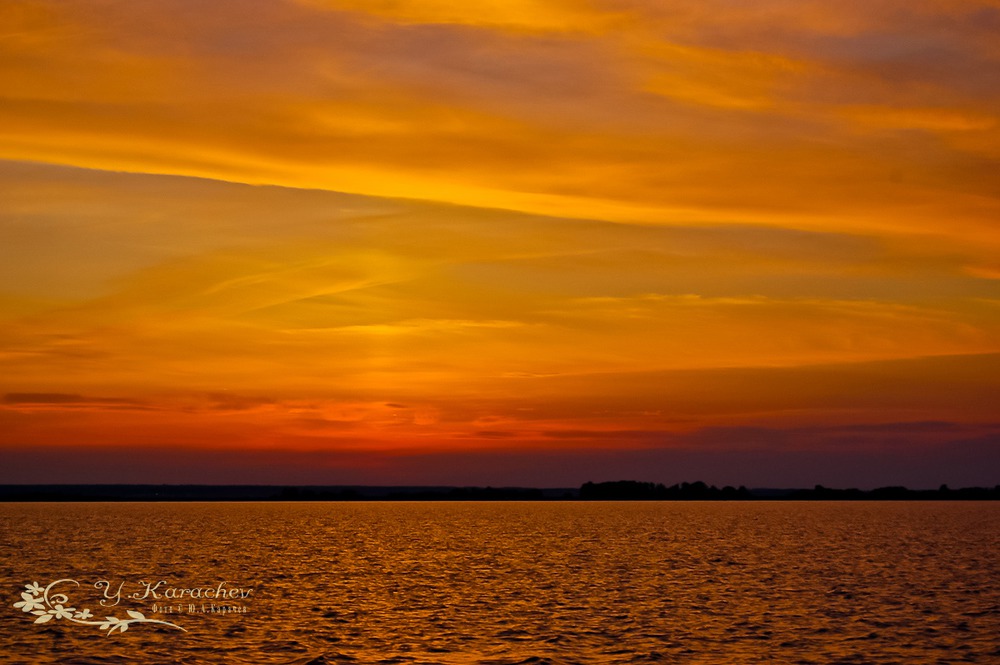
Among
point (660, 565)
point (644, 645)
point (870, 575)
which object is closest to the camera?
point (644, 645)

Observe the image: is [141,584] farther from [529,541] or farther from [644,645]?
[529,541]

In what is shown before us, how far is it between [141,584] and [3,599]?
13125mm

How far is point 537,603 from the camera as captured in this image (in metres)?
72.2

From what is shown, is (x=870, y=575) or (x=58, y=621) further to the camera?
(x=870, y=575)

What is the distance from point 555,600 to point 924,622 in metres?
22.3

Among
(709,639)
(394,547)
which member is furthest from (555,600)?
(394,547)

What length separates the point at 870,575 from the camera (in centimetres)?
9400

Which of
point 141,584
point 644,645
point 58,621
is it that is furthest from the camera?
point 141,584

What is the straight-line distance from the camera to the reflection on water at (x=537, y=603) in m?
53.4

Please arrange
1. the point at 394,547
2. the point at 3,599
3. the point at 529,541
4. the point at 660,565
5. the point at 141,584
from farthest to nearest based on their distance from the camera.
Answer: the point at 529,541, the point at 394,547, the point at 660,565, the point at 141,584, the point at 3,599

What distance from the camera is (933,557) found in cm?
11575

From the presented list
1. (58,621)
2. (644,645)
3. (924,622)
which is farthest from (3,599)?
(924,622)

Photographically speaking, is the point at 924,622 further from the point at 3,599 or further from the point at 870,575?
the point at 3,599

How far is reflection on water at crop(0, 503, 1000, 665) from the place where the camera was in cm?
5338
